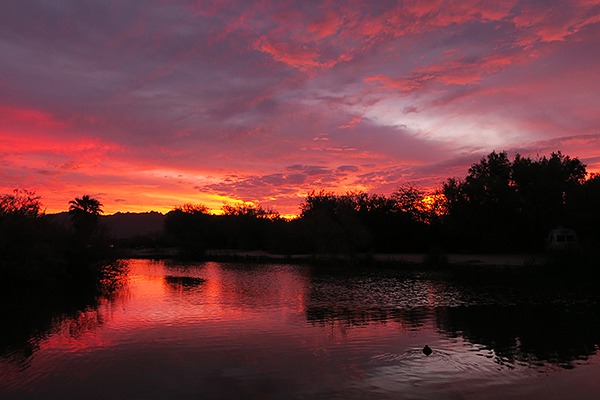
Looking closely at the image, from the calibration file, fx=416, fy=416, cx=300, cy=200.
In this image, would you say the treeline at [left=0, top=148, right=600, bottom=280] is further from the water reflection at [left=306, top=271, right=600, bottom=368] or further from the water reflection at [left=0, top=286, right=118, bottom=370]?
the water reflection at [left=306, top=271, right=600, bottom=368]

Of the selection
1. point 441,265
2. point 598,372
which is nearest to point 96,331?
point 598,372

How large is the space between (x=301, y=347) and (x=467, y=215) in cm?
3755

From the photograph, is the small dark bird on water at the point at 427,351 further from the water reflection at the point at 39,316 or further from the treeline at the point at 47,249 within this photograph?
the treeline at the point at 47,249

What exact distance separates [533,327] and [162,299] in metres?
A: 13.5

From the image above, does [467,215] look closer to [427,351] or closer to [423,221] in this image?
[423,221]

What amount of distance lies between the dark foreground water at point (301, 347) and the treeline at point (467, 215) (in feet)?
67.9

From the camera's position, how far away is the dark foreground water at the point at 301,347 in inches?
279

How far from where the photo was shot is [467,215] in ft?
141

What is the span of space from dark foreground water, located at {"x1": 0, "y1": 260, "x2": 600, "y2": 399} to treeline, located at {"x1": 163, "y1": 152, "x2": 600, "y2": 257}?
67.9 feet

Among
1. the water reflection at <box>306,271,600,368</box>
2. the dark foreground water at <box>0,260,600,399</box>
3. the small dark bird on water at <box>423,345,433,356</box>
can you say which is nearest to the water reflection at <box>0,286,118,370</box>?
the dark foreground water at <box>0,260,600,399</box>

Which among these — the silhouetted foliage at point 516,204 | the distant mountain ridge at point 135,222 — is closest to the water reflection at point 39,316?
the silhouetted foliage at point 516,204

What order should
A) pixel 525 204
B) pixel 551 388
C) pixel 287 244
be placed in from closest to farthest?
pixel 551 388
pixel 525 204
pixel 287 244

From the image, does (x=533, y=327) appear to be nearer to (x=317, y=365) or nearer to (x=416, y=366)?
(x=416, y=366)

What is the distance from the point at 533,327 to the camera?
1174 cm
